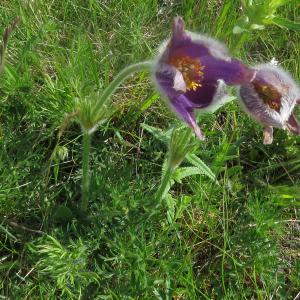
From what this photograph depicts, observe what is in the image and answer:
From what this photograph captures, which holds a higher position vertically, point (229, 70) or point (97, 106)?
point (229, 70)

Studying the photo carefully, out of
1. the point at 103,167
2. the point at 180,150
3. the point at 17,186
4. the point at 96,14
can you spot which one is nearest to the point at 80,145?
the point at 103,167

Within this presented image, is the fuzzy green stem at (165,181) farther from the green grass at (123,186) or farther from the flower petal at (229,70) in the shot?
the flower petal at (229,70)

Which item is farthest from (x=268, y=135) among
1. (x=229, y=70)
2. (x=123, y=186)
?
(x=123, y=186)

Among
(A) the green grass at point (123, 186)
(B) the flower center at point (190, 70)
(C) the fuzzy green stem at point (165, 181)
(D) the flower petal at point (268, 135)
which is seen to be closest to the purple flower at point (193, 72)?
(B) the flower center at point (190, 70)

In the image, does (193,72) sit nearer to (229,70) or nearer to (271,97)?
(229,70)

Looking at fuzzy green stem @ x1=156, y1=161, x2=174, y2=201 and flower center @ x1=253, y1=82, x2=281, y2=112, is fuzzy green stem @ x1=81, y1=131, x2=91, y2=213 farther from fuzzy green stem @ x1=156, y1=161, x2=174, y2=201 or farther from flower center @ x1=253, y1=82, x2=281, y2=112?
flower center @ x1=253, y1=82, x2=281, y2=112
